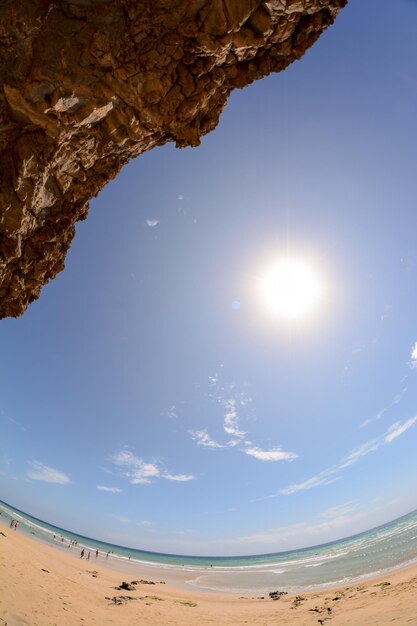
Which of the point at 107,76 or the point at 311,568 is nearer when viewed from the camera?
the point at 107,76

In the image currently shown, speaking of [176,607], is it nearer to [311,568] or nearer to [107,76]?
[107,76]

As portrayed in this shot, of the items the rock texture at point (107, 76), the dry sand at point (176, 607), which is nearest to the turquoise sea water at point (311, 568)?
the dry sand at point (176, 607)

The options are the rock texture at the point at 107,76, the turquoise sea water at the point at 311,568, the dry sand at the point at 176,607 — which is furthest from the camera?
the turquoise sea water at the point at 311,568

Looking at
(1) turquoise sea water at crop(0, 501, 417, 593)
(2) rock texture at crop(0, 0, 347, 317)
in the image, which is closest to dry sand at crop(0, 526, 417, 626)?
(1) turquoise sea water at crop(0, 501, 417, 593)

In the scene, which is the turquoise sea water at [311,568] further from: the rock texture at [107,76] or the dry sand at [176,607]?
the rock texture at [107,76]

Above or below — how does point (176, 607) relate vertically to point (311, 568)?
above

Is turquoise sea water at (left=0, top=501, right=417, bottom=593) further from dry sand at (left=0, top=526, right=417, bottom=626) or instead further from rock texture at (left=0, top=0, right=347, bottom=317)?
rock texture at (left=0, top=0, right=347, bottom=317)

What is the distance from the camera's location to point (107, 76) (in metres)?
7.37

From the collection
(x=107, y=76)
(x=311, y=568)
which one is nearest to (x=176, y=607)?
(x=107, y=76)

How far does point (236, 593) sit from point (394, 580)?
16.9 meters

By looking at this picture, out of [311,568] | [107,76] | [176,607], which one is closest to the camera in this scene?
[107,76]

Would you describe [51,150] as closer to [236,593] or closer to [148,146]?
[148,146]

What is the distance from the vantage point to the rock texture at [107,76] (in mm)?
6969

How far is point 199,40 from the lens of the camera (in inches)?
290
